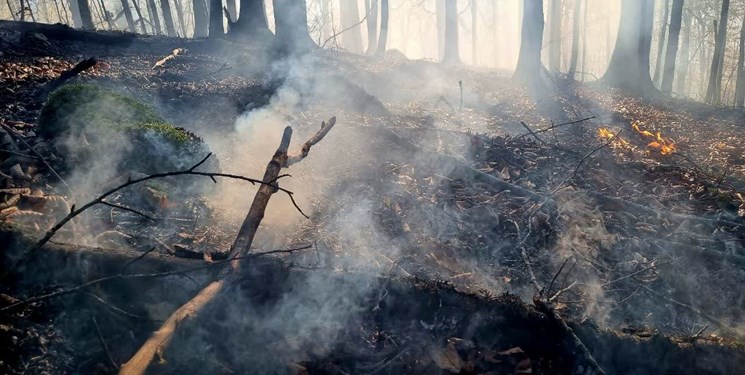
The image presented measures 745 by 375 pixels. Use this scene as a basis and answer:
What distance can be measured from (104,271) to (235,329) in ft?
3.38

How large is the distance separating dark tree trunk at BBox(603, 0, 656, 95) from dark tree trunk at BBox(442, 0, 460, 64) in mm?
5953

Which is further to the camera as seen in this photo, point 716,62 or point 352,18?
point 352,18

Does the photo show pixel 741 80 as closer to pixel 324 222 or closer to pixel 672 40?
pixel 672 40

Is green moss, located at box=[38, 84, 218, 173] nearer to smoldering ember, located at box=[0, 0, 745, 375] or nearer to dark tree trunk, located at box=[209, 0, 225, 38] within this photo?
smoldering ember, located at box=[0, 0, 745, 375]

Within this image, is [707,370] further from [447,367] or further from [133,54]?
[133,54]

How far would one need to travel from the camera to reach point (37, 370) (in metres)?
2.51

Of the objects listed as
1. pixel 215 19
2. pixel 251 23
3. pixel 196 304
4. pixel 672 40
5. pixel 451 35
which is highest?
pixel 215 19

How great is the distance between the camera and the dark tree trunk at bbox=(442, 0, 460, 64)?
55.6 ft

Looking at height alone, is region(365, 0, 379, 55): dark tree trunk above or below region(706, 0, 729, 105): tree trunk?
above

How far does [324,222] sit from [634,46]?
47.4ft

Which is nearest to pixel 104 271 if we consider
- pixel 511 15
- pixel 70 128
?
pixel 70 128

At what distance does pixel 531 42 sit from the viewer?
42.4 feet

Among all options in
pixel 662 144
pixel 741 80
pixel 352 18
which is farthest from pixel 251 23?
pixel 741 80

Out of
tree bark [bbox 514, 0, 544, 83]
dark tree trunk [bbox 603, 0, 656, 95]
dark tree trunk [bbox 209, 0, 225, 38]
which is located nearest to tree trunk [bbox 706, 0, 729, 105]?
dark tree trunk [bbox 603, 0, 656, 95]
